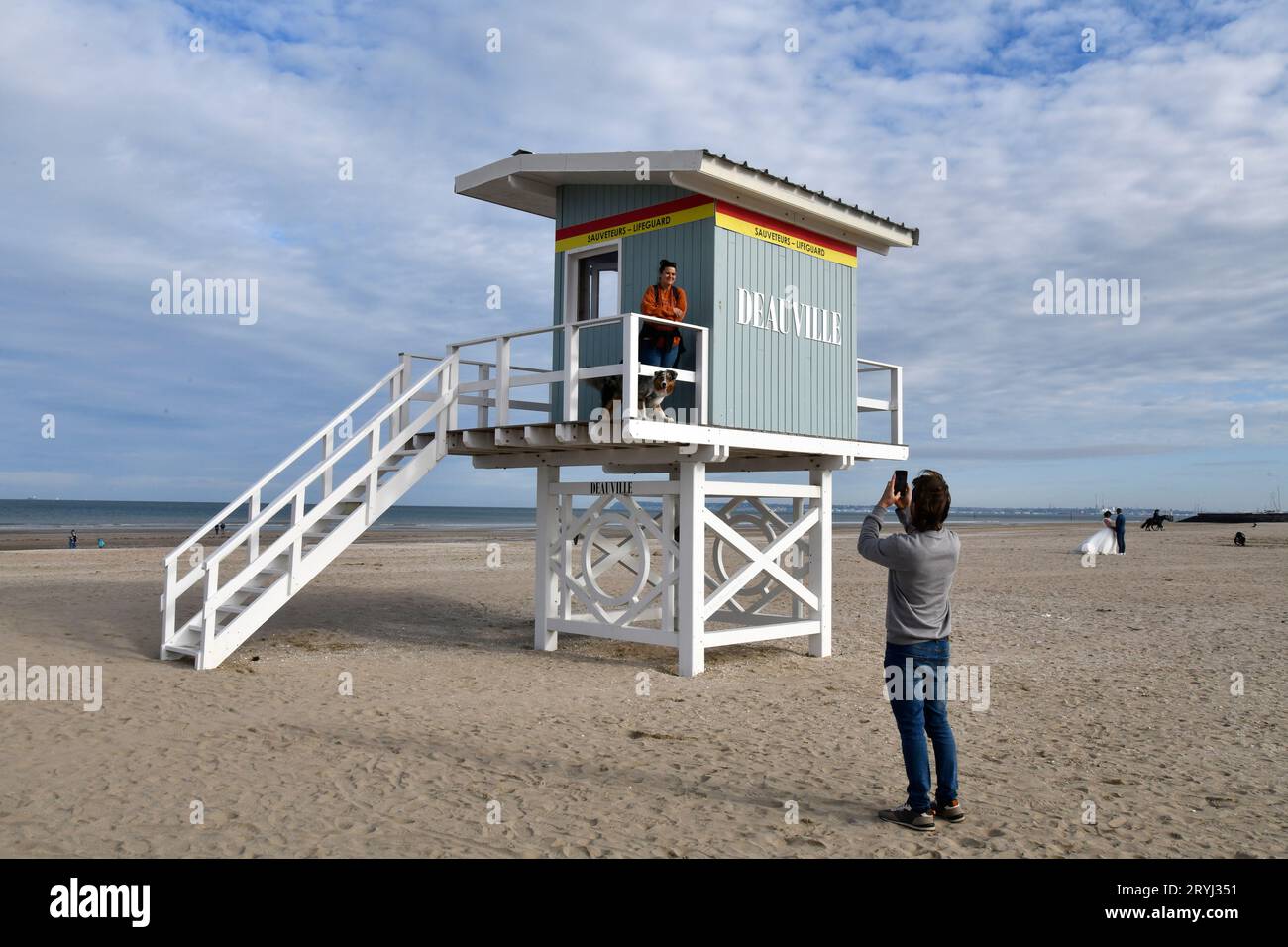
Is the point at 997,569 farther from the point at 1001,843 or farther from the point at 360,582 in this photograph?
the point at 1001,843

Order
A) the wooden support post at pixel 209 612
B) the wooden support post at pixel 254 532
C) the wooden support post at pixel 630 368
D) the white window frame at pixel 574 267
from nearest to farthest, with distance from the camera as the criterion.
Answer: the wooden support post at pixel 630 368
the wooden support post at pixel 209 612
the wooden support post at pixel 254 532
the white window frame at pixel 574 267

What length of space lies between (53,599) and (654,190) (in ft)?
41.4

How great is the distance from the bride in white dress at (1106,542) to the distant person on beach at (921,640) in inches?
1117

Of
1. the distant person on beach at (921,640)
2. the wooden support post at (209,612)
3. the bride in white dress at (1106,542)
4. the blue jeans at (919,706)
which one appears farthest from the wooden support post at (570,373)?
the bride in white dress at (1106,542)

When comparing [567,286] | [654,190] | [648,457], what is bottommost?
[648,457]

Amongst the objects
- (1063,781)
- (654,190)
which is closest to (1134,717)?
(1063,781)

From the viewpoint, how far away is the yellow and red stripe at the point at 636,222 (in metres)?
10.9

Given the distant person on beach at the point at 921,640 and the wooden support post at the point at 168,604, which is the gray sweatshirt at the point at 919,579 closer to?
the distant person on beach at the point at 921,640

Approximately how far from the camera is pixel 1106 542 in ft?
108

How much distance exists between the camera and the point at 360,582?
21156mm

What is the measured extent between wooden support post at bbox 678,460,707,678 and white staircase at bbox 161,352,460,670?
10.5 ft

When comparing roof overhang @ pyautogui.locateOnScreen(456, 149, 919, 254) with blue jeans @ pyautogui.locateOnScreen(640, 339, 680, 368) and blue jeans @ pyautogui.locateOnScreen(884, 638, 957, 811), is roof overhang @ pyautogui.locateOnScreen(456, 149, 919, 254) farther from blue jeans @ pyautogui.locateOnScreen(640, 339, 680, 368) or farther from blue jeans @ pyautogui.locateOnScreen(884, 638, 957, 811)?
blue jeans @ pyautogui.locateOnScreen(884, 638, 957, 811)

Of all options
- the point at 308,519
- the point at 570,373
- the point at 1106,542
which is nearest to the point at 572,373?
the point at 570,373

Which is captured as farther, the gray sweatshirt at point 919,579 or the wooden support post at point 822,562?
the wooden support post at point 822,562
